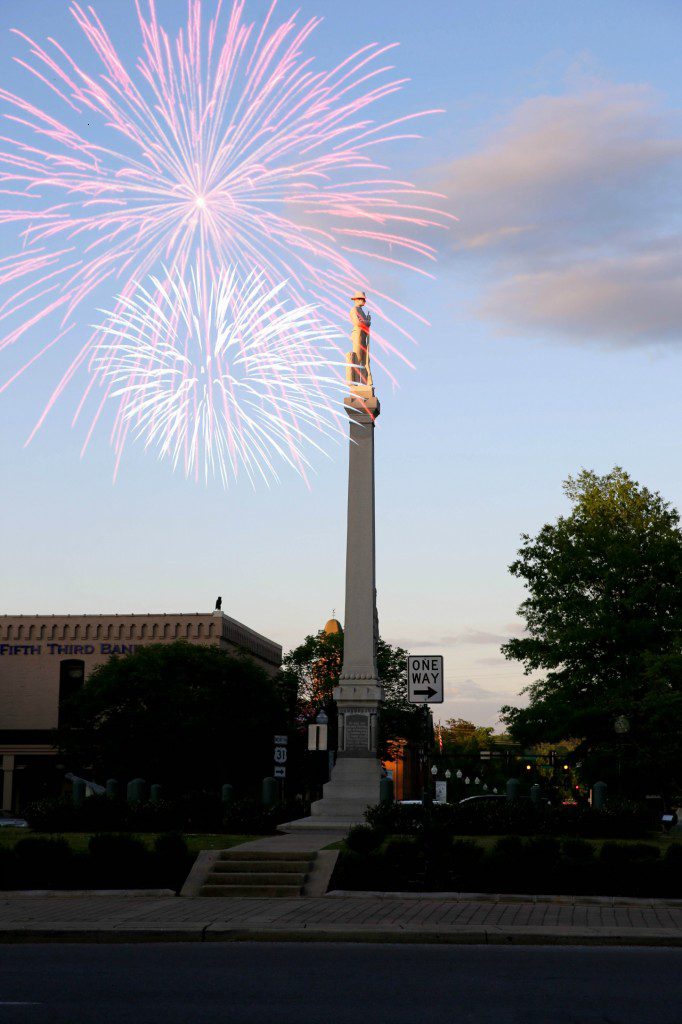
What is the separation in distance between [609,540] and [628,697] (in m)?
6.12

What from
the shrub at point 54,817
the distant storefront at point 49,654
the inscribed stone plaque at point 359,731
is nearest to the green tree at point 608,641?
the inscribed stone plaque at point 359,731

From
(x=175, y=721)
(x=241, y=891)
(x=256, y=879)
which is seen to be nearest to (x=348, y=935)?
(x=241, y=891)

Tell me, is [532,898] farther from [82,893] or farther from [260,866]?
[82,893]

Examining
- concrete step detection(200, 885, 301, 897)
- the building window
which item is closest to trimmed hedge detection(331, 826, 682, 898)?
concrete step detection(200, 885, 301, 897)

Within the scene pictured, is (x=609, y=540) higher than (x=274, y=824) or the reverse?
higher

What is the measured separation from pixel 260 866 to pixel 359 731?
1850cm

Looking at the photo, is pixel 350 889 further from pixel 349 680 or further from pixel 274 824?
pixel 349 680

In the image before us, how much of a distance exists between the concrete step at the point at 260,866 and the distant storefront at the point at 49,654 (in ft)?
208

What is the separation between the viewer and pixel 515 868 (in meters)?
19.3

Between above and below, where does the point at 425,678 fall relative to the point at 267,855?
above

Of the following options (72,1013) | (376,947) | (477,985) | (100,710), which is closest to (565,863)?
(376,947)

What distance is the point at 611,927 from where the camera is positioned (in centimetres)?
1591

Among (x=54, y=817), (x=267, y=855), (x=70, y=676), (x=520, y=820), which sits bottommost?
(x=267, y=855)

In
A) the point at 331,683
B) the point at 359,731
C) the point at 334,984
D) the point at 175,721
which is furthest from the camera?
the point at 331,683
